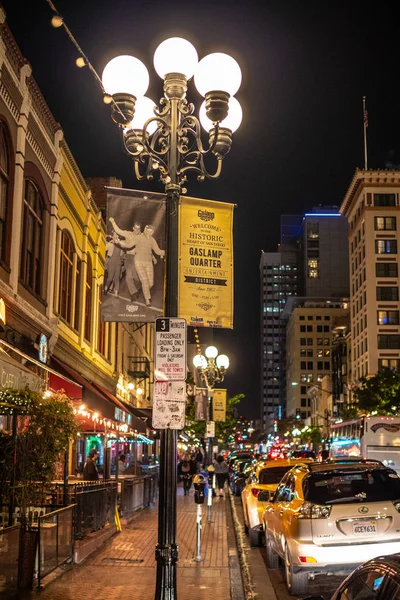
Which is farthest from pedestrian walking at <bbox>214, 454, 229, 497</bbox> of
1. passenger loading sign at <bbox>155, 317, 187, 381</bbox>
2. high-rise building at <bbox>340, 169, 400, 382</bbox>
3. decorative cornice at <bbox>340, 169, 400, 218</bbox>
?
decorative cornice at <bbox>340, 169, 400, 218</bbox>

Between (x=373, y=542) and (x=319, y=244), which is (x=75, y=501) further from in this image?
(x=319, y=244)

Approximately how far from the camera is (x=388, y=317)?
8738 centimetres

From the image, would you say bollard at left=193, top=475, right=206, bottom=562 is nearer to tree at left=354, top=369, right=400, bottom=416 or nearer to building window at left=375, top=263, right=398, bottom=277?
tree at left=354, top=369, right=400, bottom=416

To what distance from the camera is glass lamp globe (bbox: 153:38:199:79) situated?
9602 millimetres

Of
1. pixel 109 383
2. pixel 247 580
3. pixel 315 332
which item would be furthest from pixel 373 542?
pixel 315 332

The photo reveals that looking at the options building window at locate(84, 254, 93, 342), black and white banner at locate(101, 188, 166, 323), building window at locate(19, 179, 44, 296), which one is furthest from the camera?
building window at locate(84, 254, 93, 342)

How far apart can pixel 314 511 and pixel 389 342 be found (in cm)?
7841

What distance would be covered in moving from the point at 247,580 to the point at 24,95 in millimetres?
12743

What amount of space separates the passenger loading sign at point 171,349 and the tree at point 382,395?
5463 cm

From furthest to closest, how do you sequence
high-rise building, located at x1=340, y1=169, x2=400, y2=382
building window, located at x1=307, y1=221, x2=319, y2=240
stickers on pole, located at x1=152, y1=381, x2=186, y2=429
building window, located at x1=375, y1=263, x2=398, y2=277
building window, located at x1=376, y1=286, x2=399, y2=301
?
building window, located at x1=307, y1=221, x2=319, y2=240 < building window, located at x1=375, y1=263, x2=398, y2=277 < building window, located at x1=376, y1=286, x2=399, y2=301 < high-rise building, located at x1=340, y1=169, x2=400, y2=382 < stickers on pole, located at x1=152, y1=381, x2=186, y2=429

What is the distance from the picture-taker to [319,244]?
18175 cm

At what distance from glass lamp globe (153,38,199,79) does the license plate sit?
248 inches

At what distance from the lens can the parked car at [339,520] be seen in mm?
10312

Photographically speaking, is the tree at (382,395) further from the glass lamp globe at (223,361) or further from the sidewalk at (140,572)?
the sidewalk at (140,572)
